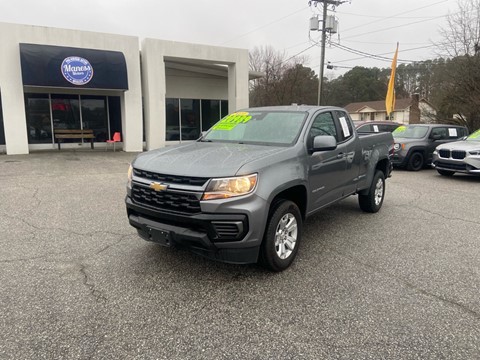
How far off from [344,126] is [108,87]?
12208 millimetres

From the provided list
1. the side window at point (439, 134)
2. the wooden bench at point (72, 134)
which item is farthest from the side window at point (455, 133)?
the wooden bench at point (72, 134)

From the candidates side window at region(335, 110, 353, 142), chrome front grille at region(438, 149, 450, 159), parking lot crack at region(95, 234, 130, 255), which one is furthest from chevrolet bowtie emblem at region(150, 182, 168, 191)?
chrome front grille at region(438, 149, 450, 159)

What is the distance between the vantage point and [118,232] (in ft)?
17.2

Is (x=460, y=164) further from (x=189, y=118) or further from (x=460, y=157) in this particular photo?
(x=189, y=118)

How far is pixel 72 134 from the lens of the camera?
16562mm

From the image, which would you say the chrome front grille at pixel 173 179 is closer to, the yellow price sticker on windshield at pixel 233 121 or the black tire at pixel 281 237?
the black tire at pixel 281 237

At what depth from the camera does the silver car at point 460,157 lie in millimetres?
9875

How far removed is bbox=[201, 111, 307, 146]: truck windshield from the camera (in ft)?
14.8

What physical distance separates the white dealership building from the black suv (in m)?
8.46

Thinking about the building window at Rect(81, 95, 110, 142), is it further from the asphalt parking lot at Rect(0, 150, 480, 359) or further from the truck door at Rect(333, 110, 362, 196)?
the truck door at Rect(333, 110, 362, 196)

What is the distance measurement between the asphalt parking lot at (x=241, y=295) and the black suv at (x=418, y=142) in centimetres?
660

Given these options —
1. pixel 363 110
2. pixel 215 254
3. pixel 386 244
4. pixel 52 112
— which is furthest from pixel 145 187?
pixel 363 110

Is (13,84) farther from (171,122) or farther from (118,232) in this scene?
(118,232)

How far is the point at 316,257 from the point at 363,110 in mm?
62621
